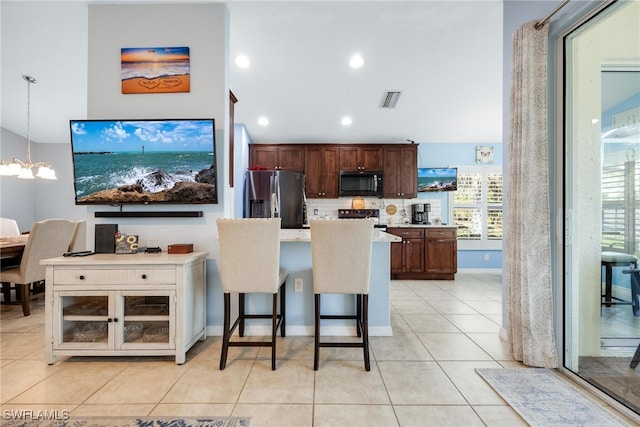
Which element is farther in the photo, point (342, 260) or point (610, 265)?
point (342, 260)

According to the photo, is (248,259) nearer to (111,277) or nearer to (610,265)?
(111,277)

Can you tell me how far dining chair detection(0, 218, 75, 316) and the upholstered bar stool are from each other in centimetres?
514

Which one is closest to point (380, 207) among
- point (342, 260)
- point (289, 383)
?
point (342, 260)

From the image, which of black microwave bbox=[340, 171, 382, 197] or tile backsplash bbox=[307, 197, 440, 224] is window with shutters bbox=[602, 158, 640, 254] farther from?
tile backsplash bbox=[307, 197, 440, 224]

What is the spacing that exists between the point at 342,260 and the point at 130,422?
153cm

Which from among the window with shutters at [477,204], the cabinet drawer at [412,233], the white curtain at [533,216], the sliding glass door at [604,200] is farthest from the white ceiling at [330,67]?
the cabinet drawer at [412,233]

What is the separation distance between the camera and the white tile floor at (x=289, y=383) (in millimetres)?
1671

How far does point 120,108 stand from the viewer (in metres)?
2.67

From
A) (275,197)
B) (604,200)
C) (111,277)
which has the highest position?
(275,197)

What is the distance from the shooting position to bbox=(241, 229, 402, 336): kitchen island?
274 centimetres

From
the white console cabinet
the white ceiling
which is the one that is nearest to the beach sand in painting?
the white ceiling

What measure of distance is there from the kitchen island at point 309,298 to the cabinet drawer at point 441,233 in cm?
266

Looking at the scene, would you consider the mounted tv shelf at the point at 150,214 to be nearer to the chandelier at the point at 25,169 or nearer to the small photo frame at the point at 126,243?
the small photo frame at the point at 126,243

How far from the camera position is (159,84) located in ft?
8.77
